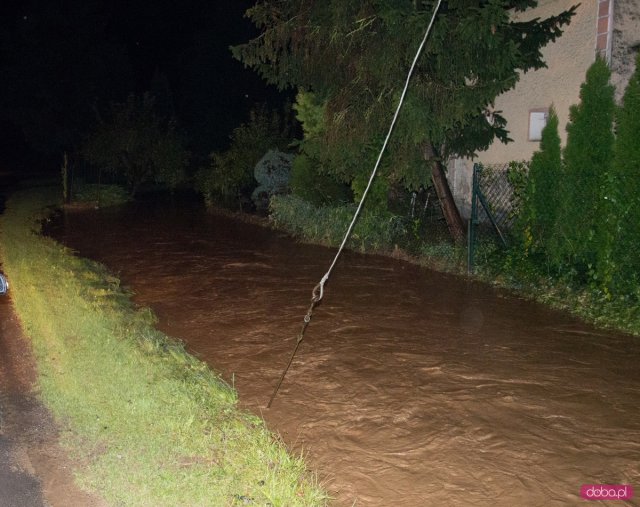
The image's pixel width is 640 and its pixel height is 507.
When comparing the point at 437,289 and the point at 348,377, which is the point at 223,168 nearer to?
the point at 437,289

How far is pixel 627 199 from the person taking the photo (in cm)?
774

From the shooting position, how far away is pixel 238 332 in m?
7.24

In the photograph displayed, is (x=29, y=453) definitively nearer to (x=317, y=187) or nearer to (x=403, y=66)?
(x=403, y=66)

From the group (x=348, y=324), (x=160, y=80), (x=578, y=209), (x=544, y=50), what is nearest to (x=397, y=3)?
(x=544, y=50)

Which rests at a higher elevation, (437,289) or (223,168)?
(223,168)

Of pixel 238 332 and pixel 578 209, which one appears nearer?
pixel 238 332

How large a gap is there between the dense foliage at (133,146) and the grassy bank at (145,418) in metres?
22.1

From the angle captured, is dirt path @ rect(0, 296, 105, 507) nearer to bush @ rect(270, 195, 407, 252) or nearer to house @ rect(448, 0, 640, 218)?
bush @ rect(270, 195, 407, 252)

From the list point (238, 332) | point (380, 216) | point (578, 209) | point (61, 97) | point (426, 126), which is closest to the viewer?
point (238, 332)

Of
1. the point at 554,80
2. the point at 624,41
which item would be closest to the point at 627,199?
the point at 624,41

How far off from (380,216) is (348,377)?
7594mm

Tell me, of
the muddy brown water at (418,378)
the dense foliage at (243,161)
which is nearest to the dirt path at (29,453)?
the muddy brown water at (418,378)

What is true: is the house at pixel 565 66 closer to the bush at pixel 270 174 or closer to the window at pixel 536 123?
the window at pixel 536 123

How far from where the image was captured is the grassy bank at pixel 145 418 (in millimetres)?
3607
